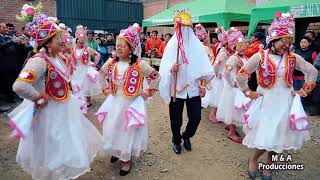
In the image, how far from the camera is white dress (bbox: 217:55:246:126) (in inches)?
216

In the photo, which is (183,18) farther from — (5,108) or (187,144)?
(5,108)

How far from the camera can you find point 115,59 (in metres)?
4.46

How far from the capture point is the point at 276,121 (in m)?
3.89

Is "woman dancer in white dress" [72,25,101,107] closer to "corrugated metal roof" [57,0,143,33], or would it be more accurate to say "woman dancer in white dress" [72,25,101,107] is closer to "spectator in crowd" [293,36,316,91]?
"spectator in crowd" [293,36,316,91]

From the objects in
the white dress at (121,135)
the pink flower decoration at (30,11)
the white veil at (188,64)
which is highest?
the pink flower decoration at (30,11)

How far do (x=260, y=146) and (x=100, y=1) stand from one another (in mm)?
19808

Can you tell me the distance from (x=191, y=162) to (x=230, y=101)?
4.96 ft

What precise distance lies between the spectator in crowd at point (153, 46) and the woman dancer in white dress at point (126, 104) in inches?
421

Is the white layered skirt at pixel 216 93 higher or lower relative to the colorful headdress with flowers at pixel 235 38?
lower

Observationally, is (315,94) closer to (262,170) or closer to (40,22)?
(262,170)

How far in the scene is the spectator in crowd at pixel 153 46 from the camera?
15.1m

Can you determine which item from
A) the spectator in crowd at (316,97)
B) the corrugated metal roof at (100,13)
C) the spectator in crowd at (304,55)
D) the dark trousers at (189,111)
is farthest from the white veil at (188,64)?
the corrugated metal roof at (100,13)

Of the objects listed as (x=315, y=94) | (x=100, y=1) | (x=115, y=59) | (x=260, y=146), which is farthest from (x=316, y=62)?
(x=100, y=1)

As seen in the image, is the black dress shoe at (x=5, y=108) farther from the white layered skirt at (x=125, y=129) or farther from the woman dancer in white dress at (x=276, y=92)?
the woman dancer in white dress at (x=276, y=92)
